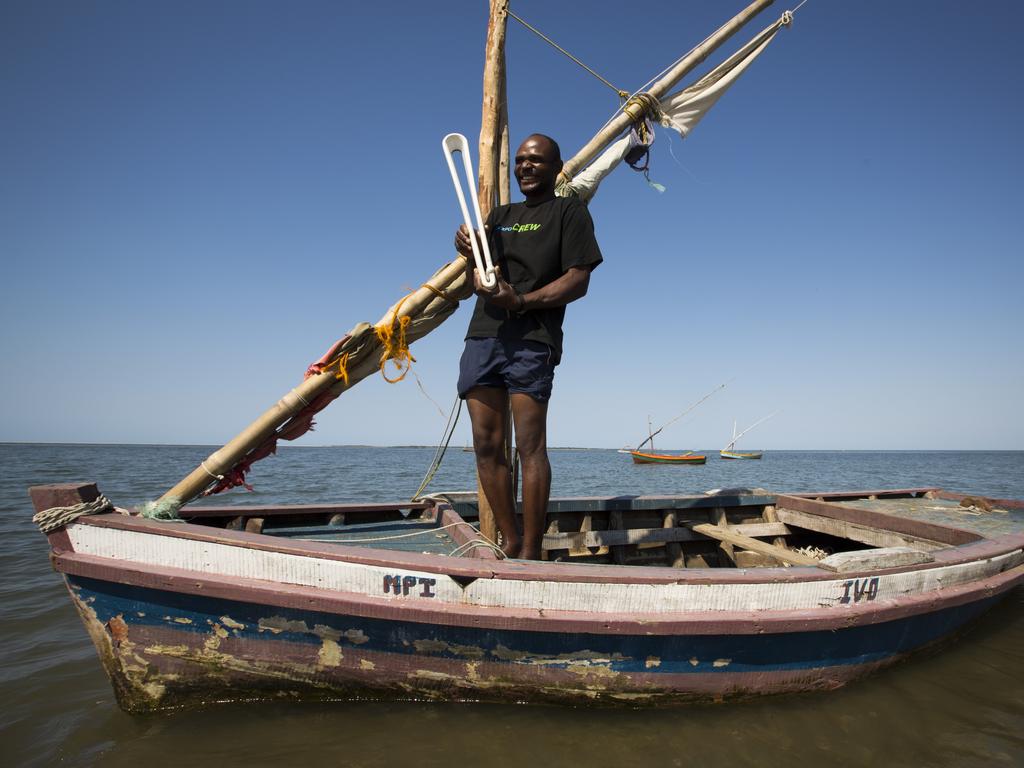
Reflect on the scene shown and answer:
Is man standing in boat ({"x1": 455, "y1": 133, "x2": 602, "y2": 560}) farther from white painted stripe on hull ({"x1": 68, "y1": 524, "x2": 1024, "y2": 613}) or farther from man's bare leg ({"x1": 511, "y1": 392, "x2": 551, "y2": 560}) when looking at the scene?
white painted stripe on hull ({"x1": 68, "y1": 524, "x2": 1024, "y2": 613})

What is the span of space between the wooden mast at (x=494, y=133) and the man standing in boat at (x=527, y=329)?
20.9 inches

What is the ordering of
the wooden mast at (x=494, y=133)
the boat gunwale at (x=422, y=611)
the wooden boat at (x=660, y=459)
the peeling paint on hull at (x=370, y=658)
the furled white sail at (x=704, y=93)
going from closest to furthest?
the boat gunwale at (x=422, y=611), the peeling paint on hull at (x=370, y=658), the wooden mast at (x=494, y=133), the furled white sail at (x=704, y=93), the wooden boat at (x=660, y=459)

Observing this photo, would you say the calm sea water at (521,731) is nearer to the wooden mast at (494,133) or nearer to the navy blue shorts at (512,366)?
the wooden mast at (494,133)

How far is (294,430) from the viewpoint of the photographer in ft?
10.8

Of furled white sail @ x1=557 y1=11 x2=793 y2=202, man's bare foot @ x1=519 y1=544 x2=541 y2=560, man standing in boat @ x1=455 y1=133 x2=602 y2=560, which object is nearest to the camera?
man standing in boat @ x1=455 y1=133 x2=602 y2=560

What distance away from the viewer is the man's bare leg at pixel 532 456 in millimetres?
2814

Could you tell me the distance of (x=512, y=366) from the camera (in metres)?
2.84

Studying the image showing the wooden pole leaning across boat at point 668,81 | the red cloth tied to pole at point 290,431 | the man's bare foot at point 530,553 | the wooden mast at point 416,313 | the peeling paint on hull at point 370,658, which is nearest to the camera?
the peeling paint on hull at point 370,658

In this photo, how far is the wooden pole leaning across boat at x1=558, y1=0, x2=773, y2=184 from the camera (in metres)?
3.95

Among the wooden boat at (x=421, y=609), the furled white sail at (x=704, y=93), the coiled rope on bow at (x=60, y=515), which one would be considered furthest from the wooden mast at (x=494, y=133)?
the coiled rope on bow at (x=60, y=515)

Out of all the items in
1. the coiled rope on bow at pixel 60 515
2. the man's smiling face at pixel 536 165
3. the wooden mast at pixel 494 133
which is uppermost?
the wooden mast at pixel 494 133

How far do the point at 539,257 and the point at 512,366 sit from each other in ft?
1.95

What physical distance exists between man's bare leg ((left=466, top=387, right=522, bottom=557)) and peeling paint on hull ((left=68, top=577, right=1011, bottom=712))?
65 centimetres

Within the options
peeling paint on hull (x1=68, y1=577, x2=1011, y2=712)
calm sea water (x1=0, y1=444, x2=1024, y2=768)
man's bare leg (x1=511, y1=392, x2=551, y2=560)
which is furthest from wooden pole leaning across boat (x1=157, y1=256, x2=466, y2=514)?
calm sea water (x1=0, y1=444, x2=1024, y2=768)
